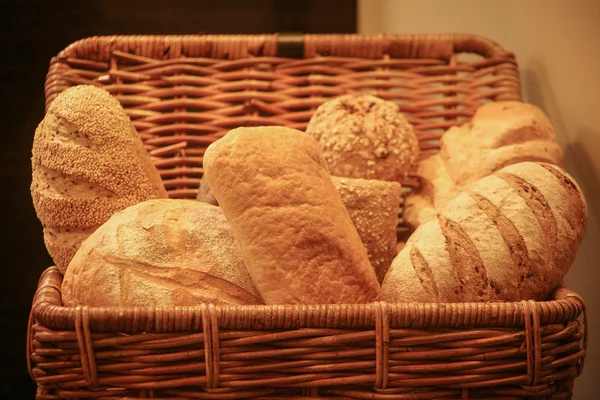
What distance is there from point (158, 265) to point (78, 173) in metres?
0.31

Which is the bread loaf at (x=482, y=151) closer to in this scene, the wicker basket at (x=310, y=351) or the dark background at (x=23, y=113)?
the wicker basket at (x=310, y=351)

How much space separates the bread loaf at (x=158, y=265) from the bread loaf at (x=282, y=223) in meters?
0.05

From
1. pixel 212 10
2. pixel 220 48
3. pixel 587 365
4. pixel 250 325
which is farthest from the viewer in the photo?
pixel 212 10

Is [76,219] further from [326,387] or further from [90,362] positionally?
[326,387]

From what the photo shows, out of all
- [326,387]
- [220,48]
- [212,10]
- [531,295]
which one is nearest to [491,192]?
[531,295]

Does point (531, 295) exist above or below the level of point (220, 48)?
below

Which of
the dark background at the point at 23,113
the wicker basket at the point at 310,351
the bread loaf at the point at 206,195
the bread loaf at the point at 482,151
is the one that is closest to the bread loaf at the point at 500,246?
the wicker basket at the point at 310,351

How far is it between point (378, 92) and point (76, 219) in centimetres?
85

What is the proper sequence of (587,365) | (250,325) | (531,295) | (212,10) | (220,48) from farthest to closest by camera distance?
1. (212,10)
2. (220,48)
3. (587,365)
4. (531,295)
5. (250,325)

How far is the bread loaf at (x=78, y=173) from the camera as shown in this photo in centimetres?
127

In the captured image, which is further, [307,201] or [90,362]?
[307,201]

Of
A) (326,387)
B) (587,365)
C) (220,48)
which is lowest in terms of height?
(587,365)

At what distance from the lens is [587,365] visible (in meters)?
1.47

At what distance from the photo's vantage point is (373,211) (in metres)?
1.34
